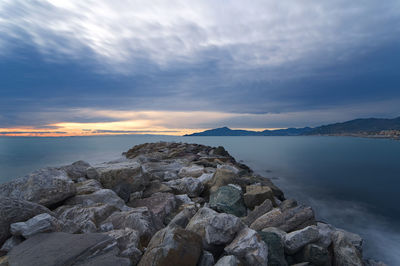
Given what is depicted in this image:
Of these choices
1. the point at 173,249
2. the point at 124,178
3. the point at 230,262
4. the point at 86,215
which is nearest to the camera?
the point at 173,249

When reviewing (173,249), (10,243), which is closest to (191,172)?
(173,249)

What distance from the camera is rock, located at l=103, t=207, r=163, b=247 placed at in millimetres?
5281

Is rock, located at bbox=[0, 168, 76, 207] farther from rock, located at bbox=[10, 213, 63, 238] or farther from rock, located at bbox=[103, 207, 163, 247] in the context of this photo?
rock, located at bbox=[10, 213, 63, 238]

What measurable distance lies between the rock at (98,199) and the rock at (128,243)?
2352 millimetres

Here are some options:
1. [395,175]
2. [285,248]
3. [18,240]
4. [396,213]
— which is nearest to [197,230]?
[285,248]

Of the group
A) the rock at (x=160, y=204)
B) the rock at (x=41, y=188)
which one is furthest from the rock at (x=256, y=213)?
the rock at (x=41, y=188)

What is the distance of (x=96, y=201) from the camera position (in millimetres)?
7184

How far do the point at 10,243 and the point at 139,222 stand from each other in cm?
235

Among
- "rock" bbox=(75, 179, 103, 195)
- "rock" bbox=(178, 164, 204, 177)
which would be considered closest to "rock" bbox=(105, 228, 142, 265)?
"rock" bbox=(75, 179, 103, 195)

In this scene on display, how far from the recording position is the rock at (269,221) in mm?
6941

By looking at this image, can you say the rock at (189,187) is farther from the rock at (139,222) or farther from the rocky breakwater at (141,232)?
the rock at (139,222)

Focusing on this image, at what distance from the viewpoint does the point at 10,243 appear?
13.9 ft

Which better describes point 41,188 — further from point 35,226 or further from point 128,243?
point 128,243

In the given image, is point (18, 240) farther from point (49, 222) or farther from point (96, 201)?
point (96, 201)
